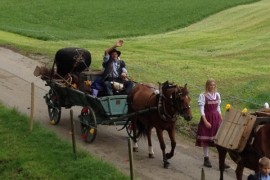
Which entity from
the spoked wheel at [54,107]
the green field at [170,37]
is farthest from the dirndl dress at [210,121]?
the spoked wheel at [54,107]

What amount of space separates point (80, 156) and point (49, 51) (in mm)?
15628

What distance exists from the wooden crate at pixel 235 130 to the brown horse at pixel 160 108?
4.22ft

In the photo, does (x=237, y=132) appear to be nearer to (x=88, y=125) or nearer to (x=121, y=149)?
(x=121, y=149)

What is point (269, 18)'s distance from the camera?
41.1m

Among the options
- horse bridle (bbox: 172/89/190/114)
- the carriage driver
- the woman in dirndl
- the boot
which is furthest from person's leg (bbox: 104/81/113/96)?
the boot

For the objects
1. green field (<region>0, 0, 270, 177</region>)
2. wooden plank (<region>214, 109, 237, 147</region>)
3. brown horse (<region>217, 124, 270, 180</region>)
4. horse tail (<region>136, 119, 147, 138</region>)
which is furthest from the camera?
green field (<region>0, 0, 270, 177</region>)

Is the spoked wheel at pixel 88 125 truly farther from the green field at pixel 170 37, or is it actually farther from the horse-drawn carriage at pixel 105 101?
the green field at pixel 170 37

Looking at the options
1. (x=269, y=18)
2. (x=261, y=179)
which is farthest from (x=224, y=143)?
(x=269, y=18)

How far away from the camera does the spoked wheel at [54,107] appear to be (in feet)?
52.8

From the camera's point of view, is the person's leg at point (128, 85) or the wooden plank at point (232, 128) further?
the person's leg at point (128, 85)

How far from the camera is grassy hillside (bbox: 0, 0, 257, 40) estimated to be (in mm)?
41656

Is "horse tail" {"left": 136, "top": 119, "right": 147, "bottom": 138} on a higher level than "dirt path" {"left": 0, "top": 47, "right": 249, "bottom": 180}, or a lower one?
higher

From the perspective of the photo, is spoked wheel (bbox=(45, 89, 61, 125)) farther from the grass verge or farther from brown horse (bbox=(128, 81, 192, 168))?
brown horse (bbox=(128, 81, 192, 168))

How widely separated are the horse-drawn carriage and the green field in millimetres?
3397
